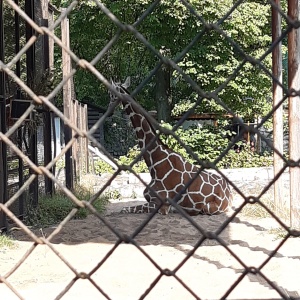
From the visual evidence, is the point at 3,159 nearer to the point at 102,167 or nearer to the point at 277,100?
the point at 277,100

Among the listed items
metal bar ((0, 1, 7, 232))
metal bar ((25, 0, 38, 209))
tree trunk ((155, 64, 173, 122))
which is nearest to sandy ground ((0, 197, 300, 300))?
metal bar ((0, 1, 7, 232))

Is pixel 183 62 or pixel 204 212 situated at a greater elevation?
pixel 183 62

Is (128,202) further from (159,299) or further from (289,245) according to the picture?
(159,299)

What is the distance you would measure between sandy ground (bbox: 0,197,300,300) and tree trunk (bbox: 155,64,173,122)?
439 inches

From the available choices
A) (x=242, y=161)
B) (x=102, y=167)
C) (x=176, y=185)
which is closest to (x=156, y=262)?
(x=176, y=185)

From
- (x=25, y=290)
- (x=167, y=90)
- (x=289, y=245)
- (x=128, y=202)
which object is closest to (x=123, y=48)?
(x=167, y=90)

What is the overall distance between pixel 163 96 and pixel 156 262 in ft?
47.1

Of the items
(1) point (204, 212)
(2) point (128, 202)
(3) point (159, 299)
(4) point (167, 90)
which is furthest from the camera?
(4) point (167, 90)

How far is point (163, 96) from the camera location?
61.4 feet

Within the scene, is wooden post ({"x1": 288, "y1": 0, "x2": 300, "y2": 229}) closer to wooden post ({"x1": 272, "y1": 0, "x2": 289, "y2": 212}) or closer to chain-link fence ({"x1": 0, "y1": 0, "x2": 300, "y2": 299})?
chain-link fence ({"x1": 0, "y1": 0, "x2": 300, "y2": 299})

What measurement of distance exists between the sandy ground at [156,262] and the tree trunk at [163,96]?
11.1 m

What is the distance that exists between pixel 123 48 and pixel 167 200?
16.4 meters

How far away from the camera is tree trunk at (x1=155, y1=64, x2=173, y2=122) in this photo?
60.7ft

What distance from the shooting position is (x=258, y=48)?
17125 mm
